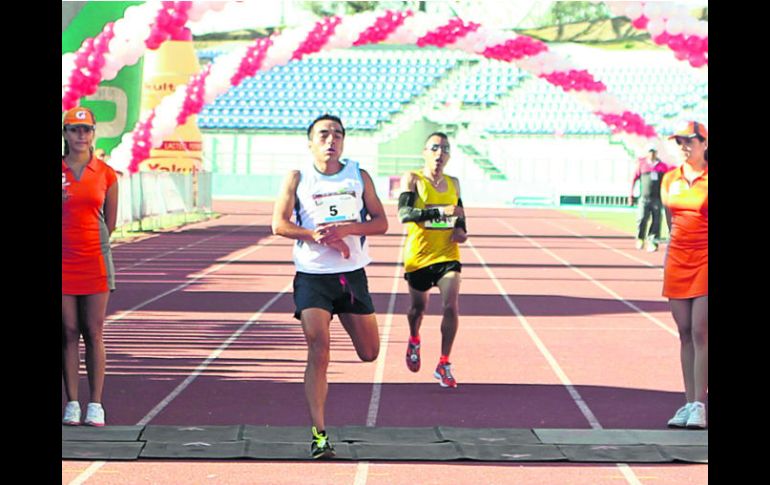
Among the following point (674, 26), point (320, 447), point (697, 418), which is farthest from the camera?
point (674, 26)

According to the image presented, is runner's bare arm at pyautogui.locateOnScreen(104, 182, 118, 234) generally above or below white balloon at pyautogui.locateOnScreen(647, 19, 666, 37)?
below

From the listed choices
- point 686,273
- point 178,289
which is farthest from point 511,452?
point 178,289

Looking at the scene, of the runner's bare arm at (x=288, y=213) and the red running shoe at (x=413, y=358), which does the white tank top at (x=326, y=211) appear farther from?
the red running shoe at (x=413, y=358)

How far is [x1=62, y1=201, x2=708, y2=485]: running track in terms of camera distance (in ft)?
26.9

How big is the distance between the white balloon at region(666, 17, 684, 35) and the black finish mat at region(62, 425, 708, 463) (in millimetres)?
20108

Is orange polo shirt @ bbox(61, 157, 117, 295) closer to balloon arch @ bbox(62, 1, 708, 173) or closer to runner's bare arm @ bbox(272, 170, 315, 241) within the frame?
runner's bare arm @ bbox(272, 170, 315, 241)

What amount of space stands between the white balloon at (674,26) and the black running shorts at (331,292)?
2088 centimetres

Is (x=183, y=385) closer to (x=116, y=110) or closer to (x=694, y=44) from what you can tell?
Result: (x=694, y=44)

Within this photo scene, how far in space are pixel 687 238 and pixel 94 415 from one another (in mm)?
3954

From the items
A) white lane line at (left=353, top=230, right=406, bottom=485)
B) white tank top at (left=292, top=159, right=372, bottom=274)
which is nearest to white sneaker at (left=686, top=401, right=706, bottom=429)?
white lane line at (left=353, top=230, right=406, bottom=485)

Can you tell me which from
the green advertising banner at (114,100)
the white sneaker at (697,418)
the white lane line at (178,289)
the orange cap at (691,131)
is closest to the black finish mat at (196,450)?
the white lane line at (178,289)

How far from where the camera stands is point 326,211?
8828mm

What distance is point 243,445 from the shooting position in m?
8.77
